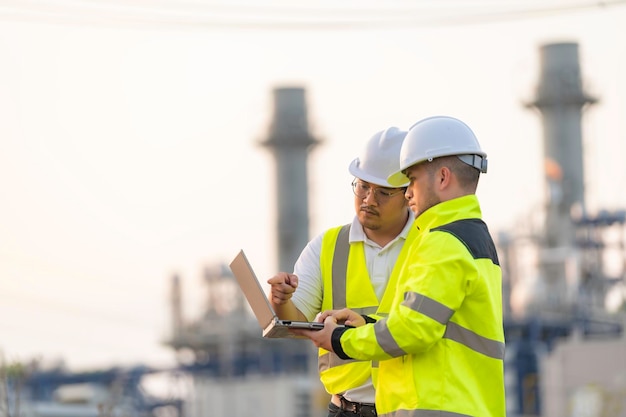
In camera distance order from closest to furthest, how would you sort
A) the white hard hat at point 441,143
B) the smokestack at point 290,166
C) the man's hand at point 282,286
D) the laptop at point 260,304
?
the white hard hat at point 441,143
the laptop at point 260,304
the man's hand at point 282,286
the smokestack at point 290,166

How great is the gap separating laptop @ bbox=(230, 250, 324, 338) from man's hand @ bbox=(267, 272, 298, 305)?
0.16 m

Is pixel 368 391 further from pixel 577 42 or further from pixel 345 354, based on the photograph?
pixel 577 42

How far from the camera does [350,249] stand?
224 inches

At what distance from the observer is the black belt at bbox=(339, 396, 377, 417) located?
5.50 meters

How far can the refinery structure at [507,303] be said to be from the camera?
177 ft

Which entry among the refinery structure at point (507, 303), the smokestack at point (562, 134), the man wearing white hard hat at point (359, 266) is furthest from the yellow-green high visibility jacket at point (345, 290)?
the smokestack at point (562, 134)

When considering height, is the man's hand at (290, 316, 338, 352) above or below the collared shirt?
below

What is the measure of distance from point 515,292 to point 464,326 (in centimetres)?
5141

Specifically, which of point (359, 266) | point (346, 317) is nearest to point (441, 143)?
point (346, 317)

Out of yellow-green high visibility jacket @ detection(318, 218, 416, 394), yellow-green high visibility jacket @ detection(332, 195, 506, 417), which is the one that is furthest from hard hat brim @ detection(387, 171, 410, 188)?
yellow-green high visibility jacket @ detection(332, 195, 506, 417)

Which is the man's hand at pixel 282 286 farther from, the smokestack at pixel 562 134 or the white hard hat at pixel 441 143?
the smokestack at pixel 562 134

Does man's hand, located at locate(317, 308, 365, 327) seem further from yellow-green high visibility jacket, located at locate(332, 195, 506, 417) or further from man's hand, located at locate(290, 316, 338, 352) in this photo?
yellow-green high visibility jacket, located at locate(332, 195, 506, 417)

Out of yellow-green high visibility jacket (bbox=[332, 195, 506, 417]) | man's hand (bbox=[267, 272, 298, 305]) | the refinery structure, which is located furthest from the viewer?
the refinery structure

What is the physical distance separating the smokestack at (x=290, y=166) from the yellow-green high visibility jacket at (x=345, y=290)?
2128 inches
